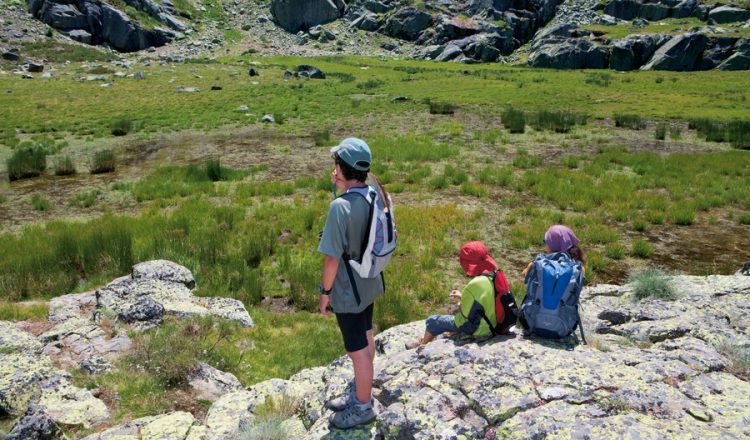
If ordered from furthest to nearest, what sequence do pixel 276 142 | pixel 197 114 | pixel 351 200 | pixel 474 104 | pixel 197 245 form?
pixel 474 104, pixel 197 114, pixel 276 142, pixel 197 245, pixel 351 200

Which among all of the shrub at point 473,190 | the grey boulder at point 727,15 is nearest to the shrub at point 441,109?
the shrub at point 473,190

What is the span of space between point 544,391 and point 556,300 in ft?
3.42

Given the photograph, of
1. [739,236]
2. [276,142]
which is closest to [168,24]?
[276,142]

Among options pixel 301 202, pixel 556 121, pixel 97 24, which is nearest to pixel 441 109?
pixel 556 121

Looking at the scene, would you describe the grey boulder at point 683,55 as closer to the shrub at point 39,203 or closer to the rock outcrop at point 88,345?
the shrub at point 39,203

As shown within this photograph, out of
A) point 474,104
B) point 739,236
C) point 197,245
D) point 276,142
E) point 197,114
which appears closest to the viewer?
point 197,245

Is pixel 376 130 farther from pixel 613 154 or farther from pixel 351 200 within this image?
pixel 351 200

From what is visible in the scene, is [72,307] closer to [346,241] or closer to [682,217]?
[346,241]

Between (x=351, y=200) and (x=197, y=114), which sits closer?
(x=351, y=200)

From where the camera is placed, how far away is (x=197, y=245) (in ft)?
36.9

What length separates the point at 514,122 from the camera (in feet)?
87.2

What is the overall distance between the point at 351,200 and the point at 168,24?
120m

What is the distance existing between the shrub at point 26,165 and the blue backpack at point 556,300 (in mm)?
20135

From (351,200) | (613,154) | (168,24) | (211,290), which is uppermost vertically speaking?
(168,24)
